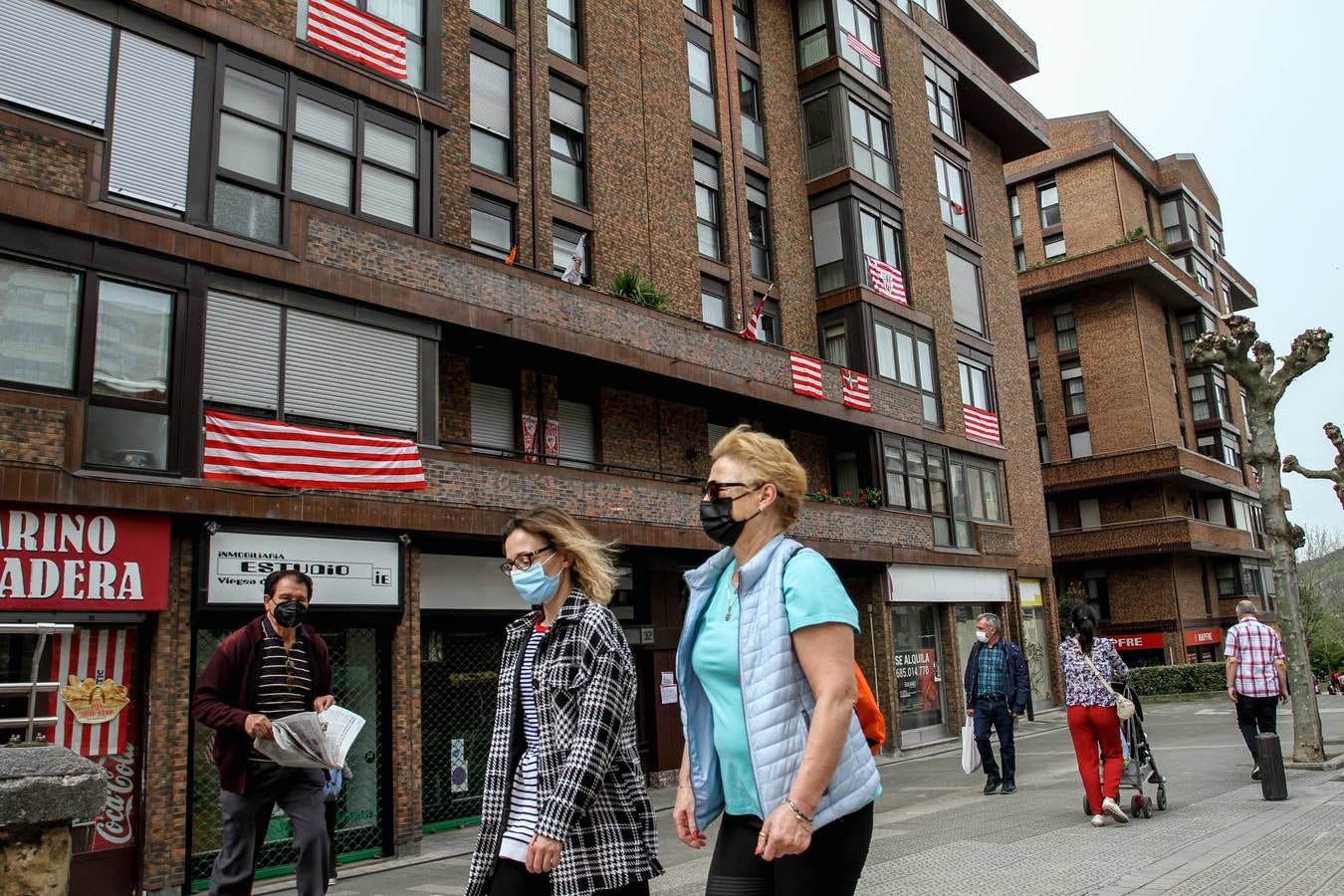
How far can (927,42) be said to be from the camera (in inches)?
1179

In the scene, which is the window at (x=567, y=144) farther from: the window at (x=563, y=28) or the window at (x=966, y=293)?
the window at (x=966, y=293)

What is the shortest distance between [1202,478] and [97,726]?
45.0 m

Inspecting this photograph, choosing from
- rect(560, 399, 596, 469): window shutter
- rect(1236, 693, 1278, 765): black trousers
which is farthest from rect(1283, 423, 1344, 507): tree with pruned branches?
rect(560, 399, 596, 469): window shutter

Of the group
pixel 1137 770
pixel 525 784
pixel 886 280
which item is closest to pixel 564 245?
pixel 886 280

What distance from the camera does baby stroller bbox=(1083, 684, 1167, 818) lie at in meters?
9.20

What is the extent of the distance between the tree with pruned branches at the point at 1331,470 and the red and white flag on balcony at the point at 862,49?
14.0 metres

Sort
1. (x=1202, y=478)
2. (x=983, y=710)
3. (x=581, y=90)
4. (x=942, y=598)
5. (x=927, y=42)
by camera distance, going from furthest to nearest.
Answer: (x=1202, y=478) < (x=927, y=42) < (x=942, y=598) < (x=581, y=90) < (x=983, y=710)

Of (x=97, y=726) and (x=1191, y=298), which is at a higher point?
(x=1191, y=298)

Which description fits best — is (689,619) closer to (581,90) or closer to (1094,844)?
(1094,844)

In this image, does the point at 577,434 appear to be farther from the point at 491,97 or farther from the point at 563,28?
the point at 563,28

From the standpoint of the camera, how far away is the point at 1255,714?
38.2ft

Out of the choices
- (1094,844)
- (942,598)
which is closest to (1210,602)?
(942,598)

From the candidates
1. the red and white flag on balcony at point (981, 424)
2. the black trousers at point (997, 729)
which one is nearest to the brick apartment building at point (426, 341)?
the red and white flag on balcony at point (981, 424)

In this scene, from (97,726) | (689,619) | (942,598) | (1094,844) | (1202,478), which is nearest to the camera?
(689,619)
